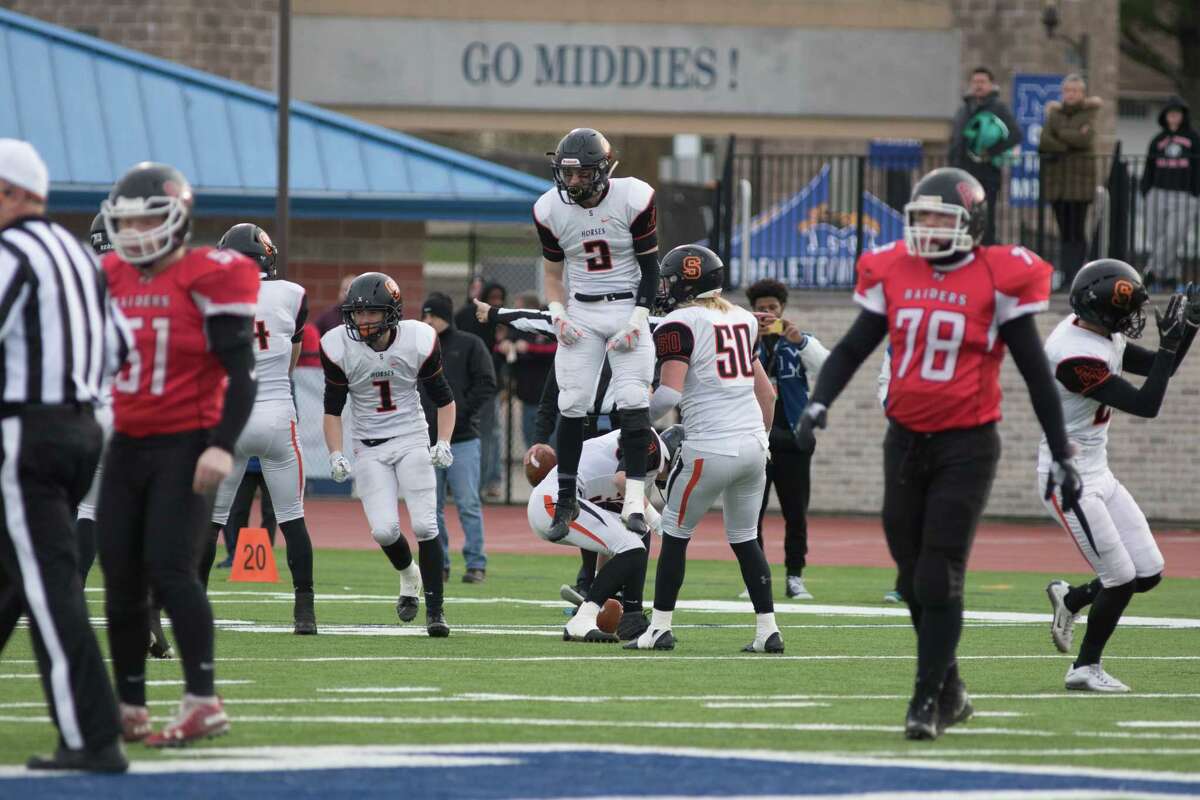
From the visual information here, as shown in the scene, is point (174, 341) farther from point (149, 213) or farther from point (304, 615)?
point (304, 615)

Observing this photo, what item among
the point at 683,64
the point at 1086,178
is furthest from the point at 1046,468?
the point at 683,64

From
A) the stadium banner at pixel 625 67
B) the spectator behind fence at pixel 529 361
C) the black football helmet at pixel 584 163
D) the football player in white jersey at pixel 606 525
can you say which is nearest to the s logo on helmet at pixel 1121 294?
the football player in white jersey at pixel 606 525

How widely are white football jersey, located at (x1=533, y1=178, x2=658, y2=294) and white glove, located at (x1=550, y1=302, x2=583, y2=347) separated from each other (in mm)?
180

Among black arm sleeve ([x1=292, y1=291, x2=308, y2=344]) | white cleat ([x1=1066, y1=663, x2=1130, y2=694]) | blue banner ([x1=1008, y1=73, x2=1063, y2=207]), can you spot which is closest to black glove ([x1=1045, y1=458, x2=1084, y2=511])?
white cleat ([x1=1066, y1=663, x2=1130, y2=694])

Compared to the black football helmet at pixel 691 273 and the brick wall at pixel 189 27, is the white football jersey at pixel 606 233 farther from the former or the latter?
the brick wall at pixel 189 27

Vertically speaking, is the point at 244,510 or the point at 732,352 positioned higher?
the point at 732,352

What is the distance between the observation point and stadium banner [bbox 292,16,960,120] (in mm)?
29469

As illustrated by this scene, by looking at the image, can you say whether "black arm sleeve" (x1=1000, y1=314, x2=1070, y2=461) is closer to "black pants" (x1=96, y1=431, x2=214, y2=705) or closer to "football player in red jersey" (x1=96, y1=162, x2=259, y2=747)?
"football player in red jersey" (x1=96, y1=162, x2=259, y2=747)

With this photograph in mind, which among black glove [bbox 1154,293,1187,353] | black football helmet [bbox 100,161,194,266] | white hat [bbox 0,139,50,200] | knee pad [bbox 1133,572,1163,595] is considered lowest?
knee pad [bbox 1133,572,1163,595]

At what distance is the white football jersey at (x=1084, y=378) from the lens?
9547 mm

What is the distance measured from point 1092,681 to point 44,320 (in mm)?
5078

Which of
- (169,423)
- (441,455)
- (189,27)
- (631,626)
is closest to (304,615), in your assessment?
(441,455)

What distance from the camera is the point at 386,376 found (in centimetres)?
1155

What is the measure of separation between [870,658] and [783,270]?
1388 centimetres
